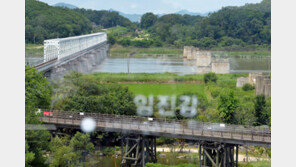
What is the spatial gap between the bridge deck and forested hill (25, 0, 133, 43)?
1681 centimetres

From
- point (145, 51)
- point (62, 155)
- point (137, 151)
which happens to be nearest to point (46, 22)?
point (145, 51)

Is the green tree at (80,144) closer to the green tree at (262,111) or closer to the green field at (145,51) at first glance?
the green tree at (262,111)

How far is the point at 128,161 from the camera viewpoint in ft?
35.3

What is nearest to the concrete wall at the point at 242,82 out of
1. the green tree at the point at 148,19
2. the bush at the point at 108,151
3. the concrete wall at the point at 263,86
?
the concrete wall at the point at 263,86

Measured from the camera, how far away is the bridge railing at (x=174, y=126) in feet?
30.7

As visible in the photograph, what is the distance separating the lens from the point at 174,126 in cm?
1003

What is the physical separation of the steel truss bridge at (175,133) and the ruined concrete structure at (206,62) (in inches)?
692

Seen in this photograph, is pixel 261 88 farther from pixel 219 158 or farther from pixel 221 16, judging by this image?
pixel 221 16

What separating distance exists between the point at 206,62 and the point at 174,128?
24.8m

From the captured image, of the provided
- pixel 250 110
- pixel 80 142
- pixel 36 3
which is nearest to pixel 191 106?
pixel 250 110

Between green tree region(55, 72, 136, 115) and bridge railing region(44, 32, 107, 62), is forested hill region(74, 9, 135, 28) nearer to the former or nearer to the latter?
bridge railing region(44, 32, 107, 62)

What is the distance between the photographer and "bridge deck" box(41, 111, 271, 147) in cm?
932

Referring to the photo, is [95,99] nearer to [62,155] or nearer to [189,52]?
[62,155]

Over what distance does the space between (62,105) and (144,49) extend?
2951cm
